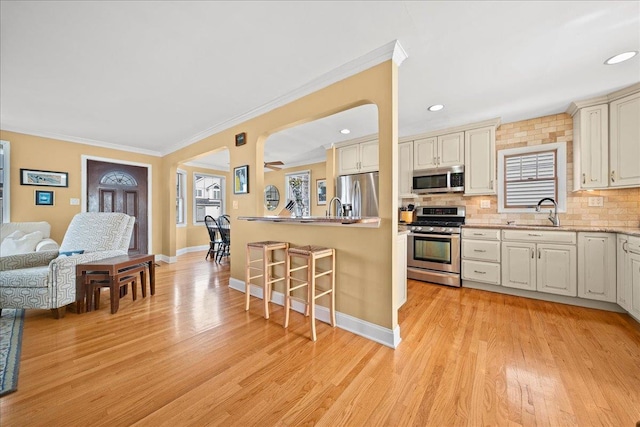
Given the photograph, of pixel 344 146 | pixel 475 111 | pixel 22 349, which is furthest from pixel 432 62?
pixel 22 349

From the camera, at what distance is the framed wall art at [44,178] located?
156 inches

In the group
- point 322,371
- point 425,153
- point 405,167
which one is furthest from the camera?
point 405,167

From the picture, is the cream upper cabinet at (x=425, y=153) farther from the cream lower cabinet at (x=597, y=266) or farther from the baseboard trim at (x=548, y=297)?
the cream lower cabinet at (x=597, y=266)

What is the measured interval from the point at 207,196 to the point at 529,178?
699cm

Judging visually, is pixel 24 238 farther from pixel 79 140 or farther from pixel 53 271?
pixel 79 140

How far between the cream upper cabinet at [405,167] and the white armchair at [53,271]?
411 centimetres

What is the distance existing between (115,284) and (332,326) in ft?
7.39

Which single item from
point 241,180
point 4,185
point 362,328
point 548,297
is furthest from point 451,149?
point 4,185

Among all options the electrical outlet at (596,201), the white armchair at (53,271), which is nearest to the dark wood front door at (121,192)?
the white armchair at (53,271)

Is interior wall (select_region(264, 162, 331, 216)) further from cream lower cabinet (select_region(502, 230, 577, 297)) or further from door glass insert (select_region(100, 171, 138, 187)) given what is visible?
cream lower cabinet (select_region(502, 230, 577, 297))

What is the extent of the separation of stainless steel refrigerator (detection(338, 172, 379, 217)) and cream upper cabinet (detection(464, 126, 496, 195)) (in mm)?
1362

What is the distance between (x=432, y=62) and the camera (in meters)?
2.21

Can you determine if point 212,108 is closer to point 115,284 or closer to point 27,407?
point 115,284

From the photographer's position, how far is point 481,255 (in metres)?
3.32
